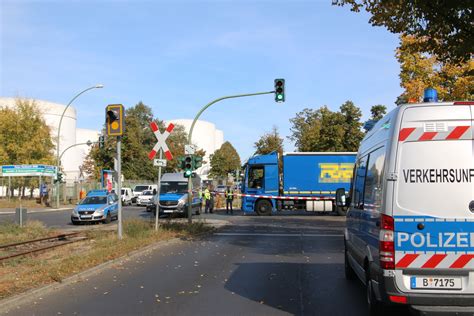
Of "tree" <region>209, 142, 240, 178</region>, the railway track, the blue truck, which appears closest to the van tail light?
the railway track

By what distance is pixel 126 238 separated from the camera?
14.3 metres

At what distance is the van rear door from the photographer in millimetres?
4922

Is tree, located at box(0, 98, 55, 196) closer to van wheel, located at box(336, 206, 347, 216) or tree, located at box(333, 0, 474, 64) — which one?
van wheel, located at box(336, 206, 347, 216)

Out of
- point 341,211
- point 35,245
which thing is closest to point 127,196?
point 341,211

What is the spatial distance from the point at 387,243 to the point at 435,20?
314 inches

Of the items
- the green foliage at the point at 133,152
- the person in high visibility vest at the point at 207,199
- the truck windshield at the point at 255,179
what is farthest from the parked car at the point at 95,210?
the green foliage at the point at 133,152

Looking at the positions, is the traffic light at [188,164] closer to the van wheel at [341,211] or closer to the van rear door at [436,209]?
the van wheel at [341,211]

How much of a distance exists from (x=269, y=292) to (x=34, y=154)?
46705 millimetres

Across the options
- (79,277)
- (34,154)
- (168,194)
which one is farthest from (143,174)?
(79,277)

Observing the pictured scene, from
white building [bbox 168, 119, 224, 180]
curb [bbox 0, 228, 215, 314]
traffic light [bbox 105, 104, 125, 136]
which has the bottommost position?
curb [bbox 0, 228, 215, 314]

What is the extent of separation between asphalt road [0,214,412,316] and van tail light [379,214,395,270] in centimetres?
171

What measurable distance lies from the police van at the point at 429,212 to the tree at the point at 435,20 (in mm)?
6552

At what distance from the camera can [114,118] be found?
1403 cm

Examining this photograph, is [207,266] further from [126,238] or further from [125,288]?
[126,238]
